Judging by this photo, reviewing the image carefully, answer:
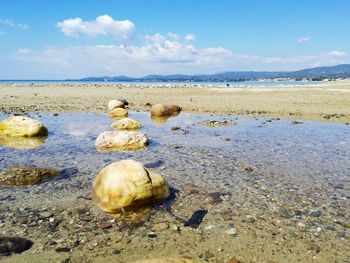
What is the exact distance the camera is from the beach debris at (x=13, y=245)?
469cm

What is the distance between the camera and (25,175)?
7.66 m

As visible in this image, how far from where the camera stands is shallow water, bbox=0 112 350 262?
558 cm

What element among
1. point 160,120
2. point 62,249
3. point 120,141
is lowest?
point 160,120

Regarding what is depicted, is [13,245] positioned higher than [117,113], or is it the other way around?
[13,245]

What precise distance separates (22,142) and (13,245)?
781 centimetres

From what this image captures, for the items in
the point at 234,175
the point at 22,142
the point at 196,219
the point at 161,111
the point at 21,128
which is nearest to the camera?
the point at 196,219

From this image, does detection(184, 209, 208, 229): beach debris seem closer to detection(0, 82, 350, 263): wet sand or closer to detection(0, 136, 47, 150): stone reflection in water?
detection(0, 82, 350, 263): wet sand

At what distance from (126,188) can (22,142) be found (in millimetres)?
7349

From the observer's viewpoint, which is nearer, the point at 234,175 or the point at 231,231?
the point at 231,231

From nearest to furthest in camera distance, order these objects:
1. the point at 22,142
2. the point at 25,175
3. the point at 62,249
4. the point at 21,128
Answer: the point at 62,249
the point at 25,175
the point at 22,142
the point at 21,128

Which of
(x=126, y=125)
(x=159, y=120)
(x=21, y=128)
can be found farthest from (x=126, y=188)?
(x=159, y=120)

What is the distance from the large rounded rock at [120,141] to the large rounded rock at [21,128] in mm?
3185

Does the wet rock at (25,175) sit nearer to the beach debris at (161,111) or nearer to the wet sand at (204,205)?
the wet sand at (204,205)

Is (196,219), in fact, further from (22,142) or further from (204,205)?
(22,142)
